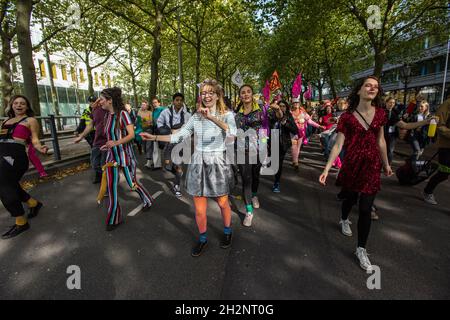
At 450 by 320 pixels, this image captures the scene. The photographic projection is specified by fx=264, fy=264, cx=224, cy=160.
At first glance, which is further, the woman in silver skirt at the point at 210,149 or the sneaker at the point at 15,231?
the sneaker at the point at 15,231

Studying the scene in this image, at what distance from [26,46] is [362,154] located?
1032cm

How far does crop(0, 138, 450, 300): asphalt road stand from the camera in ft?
8.18

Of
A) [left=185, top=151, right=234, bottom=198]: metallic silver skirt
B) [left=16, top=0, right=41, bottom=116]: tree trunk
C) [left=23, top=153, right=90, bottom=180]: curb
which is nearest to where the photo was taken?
[left=185, top=151, right=234, bottom=198]: metallic silver skirt

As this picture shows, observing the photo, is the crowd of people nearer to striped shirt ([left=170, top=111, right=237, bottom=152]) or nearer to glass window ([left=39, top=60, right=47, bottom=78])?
striped shirt ([left=170, top=111, right=237, bottom=152])

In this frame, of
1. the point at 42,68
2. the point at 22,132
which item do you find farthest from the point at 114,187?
the point at 42,68

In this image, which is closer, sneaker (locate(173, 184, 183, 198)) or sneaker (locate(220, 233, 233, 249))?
sneaker (locate(220, 233, 233, 249))

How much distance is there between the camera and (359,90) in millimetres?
3010

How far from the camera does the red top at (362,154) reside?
9.41 ft

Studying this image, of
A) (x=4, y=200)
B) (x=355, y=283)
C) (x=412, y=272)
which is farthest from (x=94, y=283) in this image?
(x=412, y=272)

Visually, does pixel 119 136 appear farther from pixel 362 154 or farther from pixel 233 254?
pixel 362 154

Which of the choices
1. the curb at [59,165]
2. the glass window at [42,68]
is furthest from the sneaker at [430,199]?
the glass window at [42,68]

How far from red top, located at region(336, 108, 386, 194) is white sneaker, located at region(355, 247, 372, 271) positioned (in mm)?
660

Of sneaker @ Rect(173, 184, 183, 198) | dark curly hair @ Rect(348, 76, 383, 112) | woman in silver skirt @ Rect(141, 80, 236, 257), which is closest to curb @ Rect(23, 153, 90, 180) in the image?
sneaker @ Rect(173, 184, 183, 198)

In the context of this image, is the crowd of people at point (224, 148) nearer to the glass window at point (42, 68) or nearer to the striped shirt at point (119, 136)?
the striped shirt at point (119, 136)
